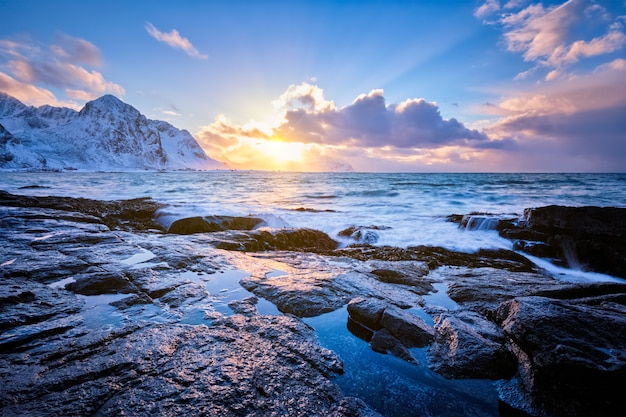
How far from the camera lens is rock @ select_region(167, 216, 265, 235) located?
13.3 metres

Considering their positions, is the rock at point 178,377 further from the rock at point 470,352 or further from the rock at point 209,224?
the rock at point 209,224

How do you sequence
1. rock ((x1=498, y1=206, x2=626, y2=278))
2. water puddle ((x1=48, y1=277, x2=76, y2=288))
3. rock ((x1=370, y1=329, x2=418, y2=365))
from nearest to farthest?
1. rock ((x1=370, y1=329, x2=418, y2=365))
2. water puddle ((x1=48, y1=277, x2=76, y2=288))
3. rock ((x1=498, y1=206, x2=626, y2=278))

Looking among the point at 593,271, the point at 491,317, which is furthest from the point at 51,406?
the point at 593,271

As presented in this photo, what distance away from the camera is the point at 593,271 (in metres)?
9.76

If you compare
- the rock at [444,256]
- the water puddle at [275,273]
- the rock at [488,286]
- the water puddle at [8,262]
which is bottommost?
the rock at [444,256]

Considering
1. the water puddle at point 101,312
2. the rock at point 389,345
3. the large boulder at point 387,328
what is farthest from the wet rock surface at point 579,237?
the water puddle at point 101,312

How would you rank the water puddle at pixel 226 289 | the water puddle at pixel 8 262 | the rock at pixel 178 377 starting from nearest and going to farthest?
1. the rock at pixel 178 377
2. the water puddle at pixel 226 289
3. the water puddle at pixel 8 262

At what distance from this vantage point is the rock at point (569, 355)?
9.93ft

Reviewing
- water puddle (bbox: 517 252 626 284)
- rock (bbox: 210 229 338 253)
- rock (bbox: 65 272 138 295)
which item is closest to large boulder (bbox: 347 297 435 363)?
rock (bbox: 65 272 138 295)

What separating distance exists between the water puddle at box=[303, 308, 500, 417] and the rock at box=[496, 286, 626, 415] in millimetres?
579

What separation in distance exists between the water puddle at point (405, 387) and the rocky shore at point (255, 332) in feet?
0.44

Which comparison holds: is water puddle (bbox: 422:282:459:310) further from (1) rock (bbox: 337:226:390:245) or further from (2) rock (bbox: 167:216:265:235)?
(2) rock (bbox: 167:216:265:235)

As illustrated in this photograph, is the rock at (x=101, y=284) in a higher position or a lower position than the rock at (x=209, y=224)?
higher

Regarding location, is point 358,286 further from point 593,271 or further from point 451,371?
point 593,271
